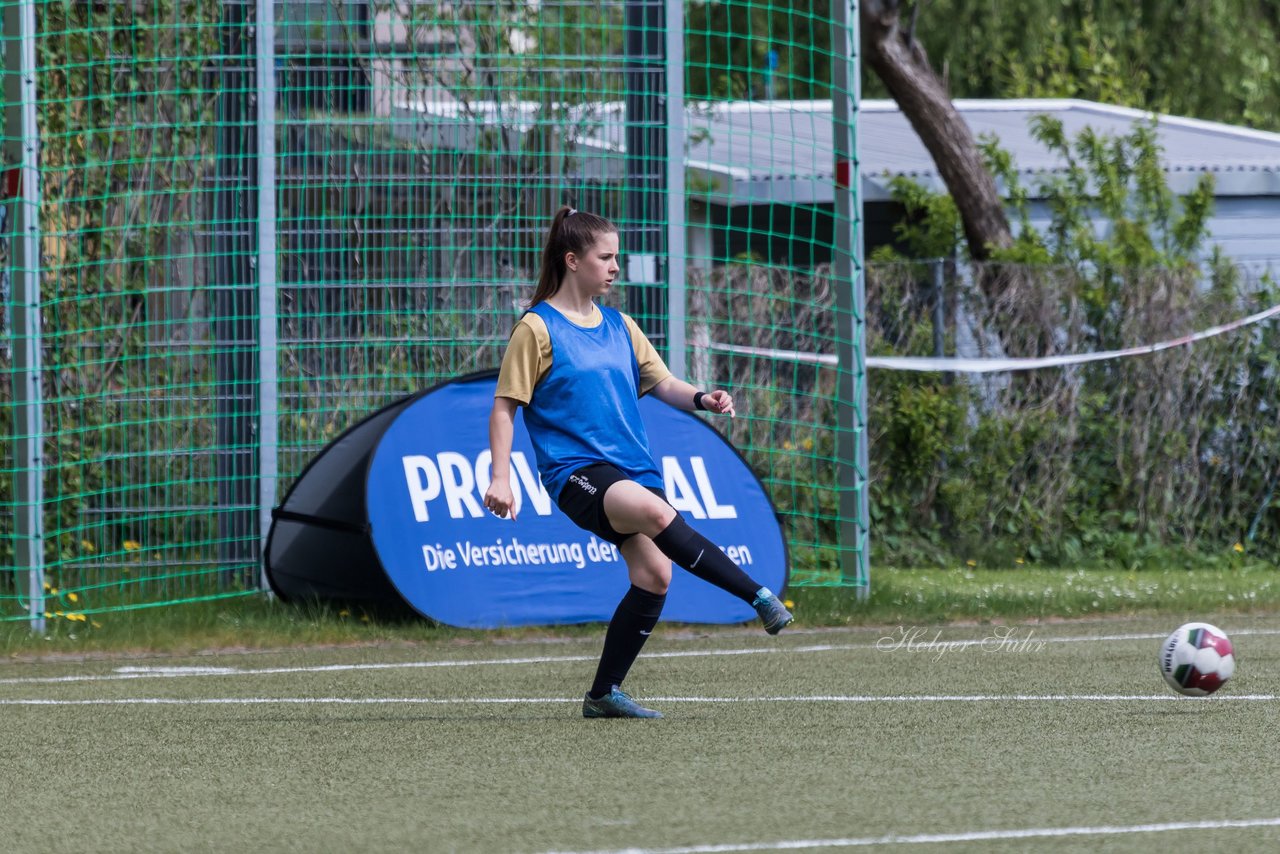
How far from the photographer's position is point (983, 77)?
28172 mm

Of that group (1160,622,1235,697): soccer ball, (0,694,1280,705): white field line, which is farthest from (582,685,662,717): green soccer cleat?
(1160,622,1235,697): soccer ball

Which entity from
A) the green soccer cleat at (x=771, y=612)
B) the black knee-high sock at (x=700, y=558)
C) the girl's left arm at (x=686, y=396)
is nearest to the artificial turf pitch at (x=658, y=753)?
the green soccer cleat at (x=771, y=612)

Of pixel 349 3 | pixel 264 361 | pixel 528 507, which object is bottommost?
pixel 528 507

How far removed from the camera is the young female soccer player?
6234 millimetres

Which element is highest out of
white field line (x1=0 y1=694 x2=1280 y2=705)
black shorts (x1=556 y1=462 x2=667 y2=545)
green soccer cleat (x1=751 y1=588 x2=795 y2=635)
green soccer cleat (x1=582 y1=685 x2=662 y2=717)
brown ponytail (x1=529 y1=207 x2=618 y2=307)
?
brown ponytail (x1=529 y1=207 x2=618 y2=307)

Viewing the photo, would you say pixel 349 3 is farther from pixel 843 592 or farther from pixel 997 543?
pixel 997 543

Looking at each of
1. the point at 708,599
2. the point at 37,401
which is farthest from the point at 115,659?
the point at 708,599

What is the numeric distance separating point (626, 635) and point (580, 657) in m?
2.22

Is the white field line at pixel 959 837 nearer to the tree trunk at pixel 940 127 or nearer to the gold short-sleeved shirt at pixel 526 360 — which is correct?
the gold short-sleeved shirt at pixel 526 360

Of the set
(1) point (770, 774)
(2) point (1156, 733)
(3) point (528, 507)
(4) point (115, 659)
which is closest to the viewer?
(1) point (770, 774)

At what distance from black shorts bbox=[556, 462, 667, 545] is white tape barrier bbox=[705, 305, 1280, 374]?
5.55 m

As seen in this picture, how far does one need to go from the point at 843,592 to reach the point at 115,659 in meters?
3.88

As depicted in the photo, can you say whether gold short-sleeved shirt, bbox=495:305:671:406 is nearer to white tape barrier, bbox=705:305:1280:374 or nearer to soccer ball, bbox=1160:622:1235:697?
soccer ball, bbox=1160:622:1235:697

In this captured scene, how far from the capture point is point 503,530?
960 centimetres
